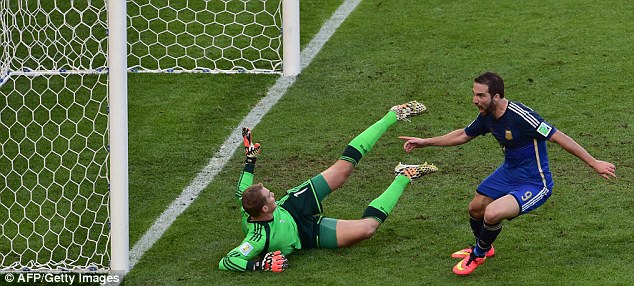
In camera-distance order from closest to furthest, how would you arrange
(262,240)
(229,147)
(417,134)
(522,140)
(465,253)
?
1. (522,140)
2. (262,240)
3. (465,253)
4. (229,147)
5. (417,134)

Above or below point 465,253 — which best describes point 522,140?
above

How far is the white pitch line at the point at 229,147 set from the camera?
29.4ft

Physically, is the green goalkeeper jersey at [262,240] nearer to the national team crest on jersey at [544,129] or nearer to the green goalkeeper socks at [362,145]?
the green goalkeeper socks at [362,145]

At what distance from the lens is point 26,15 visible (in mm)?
12461

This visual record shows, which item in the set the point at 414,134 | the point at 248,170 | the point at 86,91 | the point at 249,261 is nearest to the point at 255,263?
the point at 249,261

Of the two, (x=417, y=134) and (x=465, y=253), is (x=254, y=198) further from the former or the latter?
(x=417, y=134)

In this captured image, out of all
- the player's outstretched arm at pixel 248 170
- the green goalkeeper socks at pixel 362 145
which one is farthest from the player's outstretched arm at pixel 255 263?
the green goalkeeper socks at pixel 362 145

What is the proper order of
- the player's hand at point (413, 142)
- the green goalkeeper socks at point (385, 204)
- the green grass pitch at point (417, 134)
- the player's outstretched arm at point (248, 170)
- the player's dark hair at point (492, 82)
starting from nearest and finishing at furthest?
the player's dark hair at point (492, 82)
the green grass pitch at point (417, 134)
the player's hand at point (413, 142)
the green goalkeeper socks at point (385, 204)
the player's outstretched arm at point (248, 170)

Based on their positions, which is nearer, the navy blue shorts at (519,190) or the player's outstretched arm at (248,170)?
the navy blue shorts at (519,190)

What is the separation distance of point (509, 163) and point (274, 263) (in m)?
1.81

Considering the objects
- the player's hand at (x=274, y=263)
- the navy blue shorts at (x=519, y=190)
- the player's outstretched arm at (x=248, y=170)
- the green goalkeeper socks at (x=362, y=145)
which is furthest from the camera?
the green goalkeeper socks at (x=362, y=145)

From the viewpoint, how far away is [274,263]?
806cm

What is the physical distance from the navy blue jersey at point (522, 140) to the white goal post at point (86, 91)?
8.65ft

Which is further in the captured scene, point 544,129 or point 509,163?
point 509,163
